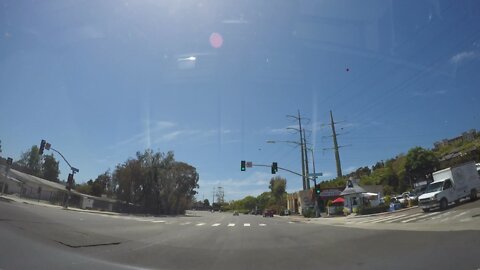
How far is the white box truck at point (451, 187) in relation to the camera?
2689 centimetres

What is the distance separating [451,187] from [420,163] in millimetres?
46500

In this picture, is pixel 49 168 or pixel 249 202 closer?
pixel 49 168

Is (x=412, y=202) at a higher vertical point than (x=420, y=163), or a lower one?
lower

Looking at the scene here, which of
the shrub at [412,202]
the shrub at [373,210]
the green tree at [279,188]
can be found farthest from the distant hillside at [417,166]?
the green tree at [279,188]

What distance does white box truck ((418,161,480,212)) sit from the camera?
2689cm

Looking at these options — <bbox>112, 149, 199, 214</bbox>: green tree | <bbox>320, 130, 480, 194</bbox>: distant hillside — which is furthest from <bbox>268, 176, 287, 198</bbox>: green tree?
<bbox>112, 149, 199, 214</bbox>: green tree

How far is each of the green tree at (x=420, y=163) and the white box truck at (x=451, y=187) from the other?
43388mm

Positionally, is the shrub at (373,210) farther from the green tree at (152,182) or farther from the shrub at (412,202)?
the green tree at (152,182)

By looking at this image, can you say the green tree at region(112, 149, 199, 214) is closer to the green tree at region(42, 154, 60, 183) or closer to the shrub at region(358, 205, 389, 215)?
the shrub at region(358, 205, 389, 215)

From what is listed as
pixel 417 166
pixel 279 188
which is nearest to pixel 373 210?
Answer: pixel 417 166

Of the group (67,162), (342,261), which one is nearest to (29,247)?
(342,261)

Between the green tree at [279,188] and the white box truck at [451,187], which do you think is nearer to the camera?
the white box truck at [451,187]

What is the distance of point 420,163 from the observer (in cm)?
6981

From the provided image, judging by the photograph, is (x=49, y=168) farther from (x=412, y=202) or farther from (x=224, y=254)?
(x=224, y=254)
